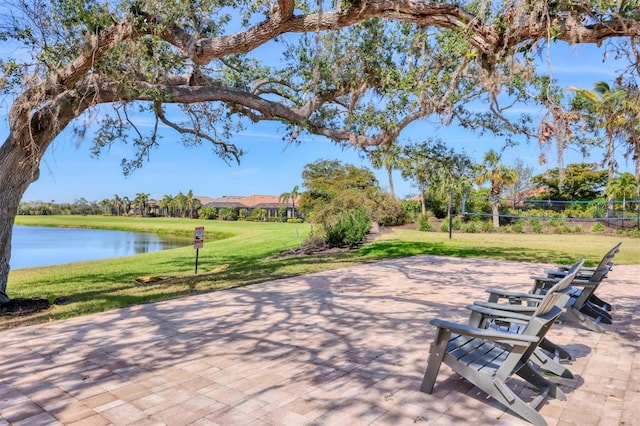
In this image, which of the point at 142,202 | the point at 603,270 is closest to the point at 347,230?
the point at 603,270

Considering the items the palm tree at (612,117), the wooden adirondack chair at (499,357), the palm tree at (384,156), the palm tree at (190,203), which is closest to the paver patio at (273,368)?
the wooden adirondack chair at (499,357)

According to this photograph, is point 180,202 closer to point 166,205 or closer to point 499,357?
point 166,205

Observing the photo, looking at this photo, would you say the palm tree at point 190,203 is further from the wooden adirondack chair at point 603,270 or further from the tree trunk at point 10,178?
the wooden adirondack chair at point 603,270

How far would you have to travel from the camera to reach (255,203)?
83062 millimetres

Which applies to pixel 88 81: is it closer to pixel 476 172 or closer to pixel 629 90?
pixel 629 90

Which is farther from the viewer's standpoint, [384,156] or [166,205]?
[166,205]

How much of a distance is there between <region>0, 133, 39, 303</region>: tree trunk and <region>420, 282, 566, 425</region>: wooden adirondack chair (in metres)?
6.68

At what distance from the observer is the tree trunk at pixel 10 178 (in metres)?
6.70

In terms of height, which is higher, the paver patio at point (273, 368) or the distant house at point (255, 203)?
the distant house at point (255, 203)

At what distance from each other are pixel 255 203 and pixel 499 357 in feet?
266

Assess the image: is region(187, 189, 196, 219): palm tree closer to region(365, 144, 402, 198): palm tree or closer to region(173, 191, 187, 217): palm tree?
region(173, 191, 187, 217): palm tree

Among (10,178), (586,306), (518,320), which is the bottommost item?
(586,306)

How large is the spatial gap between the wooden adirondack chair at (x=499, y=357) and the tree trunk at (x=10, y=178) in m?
6.68

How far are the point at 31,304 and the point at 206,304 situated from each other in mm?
2828
